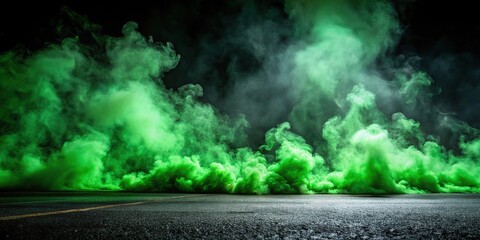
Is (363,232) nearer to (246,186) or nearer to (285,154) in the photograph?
(246,186)

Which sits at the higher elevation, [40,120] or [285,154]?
[40,120]

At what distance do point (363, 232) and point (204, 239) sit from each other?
5.11ft

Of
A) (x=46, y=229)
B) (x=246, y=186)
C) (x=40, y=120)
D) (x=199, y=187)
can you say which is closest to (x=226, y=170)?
(x=199, y=187)

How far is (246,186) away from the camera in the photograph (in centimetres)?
3597

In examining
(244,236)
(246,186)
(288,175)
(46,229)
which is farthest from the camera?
(288,175)

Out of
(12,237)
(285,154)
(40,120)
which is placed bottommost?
(12,237)

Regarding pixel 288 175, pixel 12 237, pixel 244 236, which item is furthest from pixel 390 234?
pixel 288 175

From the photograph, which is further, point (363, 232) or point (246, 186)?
point (246, 186)

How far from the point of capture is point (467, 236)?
3.19 meters

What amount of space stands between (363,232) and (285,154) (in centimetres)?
3710

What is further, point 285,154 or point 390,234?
point 285,154

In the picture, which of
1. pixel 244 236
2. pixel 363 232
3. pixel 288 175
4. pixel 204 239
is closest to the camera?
pixel 204 239

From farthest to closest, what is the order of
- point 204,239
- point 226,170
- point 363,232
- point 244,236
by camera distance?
point 226,170 < point 363,232 < point 244,236 < point 204,239

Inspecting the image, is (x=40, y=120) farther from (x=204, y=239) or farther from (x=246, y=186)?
(x=204, y=239)
